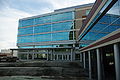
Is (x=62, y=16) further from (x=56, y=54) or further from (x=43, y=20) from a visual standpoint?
(x=56, y=54)

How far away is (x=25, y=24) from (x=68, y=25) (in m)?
21.7

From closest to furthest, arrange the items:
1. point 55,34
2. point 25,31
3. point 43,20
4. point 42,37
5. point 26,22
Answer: point 55,34
point 42,37
point 43,20
point 25,31
point 26,22

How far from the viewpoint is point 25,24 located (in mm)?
54156

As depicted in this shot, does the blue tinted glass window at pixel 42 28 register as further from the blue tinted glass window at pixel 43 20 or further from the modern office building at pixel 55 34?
the blue tinted glass window at pixel 43 20

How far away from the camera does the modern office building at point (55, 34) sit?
42.5 meters

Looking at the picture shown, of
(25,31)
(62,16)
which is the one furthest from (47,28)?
(25,31)

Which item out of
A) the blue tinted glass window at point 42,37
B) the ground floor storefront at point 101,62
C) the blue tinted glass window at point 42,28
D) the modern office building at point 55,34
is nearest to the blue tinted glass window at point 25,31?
the modern office building at point 55,34

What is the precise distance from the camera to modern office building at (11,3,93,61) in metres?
42.5

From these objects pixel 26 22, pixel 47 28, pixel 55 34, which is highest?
pixel 26 22

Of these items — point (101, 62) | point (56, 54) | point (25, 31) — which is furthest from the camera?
point (25, 31)

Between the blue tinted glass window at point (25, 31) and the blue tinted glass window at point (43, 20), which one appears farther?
the blue tinted glass window at point (25, 31)

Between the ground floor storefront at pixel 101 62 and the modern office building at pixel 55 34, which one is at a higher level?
the modern office building at pixel 55 34

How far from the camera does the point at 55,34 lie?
148ft

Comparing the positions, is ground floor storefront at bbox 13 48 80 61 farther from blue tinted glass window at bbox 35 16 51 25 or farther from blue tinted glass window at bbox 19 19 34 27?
blue tinted glass window at bbox 19 19 34 27
